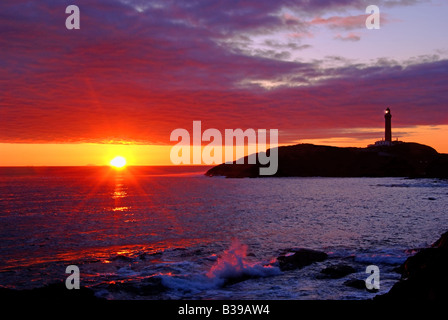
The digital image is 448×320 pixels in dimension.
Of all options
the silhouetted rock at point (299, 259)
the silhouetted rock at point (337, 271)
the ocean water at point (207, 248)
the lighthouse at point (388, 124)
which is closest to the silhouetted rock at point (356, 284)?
the ocean water at point (207, 248)

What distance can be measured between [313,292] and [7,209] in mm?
42488

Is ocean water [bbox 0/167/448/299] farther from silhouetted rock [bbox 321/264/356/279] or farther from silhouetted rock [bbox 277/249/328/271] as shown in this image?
silhouetted rock [bbox 277/249/328/271]

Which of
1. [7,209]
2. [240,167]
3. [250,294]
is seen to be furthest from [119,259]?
[240,167]

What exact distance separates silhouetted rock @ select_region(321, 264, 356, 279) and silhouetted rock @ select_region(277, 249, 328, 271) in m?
1.55

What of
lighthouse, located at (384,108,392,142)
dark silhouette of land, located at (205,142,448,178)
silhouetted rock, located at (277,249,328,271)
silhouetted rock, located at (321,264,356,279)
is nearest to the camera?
silhouetted rock, located at (321,264,356,279)

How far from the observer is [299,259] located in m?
19.2

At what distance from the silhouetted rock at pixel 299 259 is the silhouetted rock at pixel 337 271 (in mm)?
1551

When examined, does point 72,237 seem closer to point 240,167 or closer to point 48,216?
point 48,216

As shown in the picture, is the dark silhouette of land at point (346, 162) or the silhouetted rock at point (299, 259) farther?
the dark silhouette of land at point (346, 162)

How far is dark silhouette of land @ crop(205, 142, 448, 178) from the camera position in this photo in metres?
158

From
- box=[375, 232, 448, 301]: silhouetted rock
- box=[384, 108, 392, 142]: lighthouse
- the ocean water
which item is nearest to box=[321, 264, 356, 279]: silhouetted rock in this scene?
the ocean water

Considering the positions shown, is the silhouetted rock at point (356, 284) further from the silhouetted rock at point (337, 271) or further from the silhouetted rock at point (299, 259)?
the silhouetted rock at point (299, 259)

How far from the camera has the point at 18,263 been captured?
63.9 ft

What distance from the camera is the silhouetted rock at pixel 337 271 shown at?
54.8 feet
